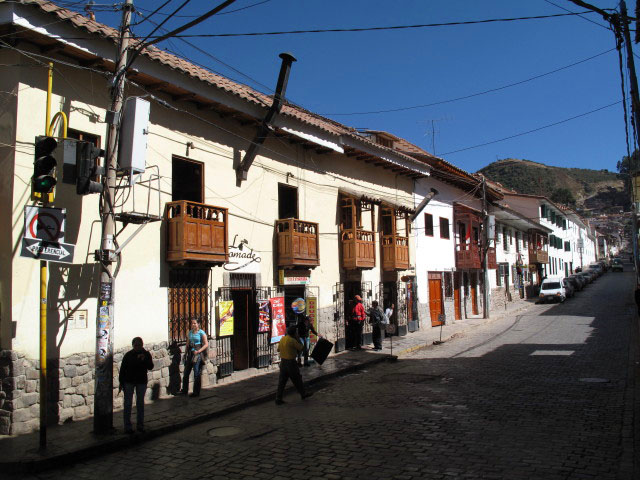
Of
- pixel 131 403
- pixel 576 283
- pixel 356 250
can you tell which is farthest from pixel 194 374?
pixel 576 283

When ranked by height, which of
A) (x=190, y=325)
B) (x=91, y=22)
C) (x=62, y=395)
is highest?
(x=91, y=22)

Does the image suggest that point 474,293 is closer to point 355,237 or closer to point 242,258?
point 355,237

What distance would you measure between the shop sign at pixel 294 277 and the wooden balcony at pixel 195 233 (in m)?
2.90

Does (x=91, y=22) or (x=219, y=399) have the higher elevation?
(x=91, y=22)

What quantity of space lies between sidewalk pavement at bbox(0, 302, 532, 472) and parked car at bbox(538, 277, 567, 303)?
23128mm

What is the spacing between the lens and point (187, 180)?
12367 mm

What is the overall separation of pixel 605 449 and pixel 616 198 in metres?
119

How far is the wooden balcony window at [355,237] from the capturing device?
17172 millimetres

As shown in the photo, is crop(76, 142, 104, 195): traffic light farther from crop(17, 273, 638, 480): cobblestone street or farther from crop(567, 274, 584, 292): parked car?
crop(567, 274, 584, 292): parked car

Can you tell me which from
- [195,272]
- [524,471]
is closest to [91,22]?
[195,272]

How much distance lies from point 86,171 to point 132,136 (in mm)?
1248

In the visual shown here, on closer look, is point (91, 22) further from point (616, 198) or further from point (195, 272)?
point (616, 198)

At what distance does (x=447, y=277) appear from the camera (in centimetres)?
2561

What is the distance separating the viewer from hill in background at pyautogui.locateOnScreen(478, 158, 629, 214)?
99.4 meters
